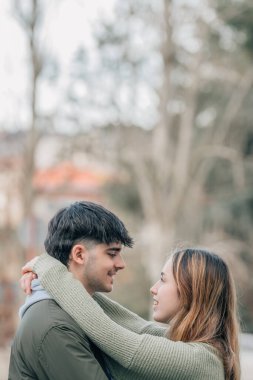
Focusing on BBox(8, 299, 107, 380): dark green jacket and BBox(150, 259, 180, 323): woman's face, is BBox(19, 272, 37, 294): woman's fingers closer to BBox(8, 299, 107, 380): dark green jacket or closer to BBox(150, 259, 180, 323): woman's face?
BBox(8, 299, 107, 380): dark green jacket

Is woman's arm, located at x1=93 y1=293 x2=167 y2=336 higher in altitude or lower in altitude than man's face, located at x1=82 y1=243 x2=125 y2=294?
lower

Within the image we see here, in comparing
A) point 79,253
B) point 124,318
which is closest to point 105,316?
point 79,253

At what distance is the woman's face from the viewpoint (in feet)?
10.2

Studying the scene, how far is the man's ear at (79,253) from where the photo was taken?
2.95 m

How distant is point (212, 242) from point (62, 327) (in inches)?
743

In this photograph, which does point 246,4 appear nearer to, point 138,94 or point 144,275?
point 138,94

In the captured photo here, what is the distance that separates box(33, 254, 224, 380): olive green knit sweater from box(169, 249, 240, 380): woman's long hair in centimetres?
9

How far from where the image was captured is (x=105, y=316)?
2852 millimetres

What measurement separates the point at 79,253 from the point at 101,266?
10 cm

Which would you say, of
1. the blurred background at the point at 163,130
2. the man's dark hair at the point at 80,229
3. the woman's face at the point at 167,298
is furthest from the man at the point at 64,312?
the blurred background at the point at 163,130

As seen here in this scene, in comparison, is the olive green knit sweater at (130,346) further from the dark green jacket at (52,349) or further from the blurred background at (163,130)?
the blurred background at (163,130)

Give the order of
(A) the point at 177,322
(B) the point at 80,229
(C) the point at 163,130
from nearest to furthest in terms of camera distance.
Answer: (B) the point at 80,229 < (A) the point at 177,322 < (C) the point at 163,130

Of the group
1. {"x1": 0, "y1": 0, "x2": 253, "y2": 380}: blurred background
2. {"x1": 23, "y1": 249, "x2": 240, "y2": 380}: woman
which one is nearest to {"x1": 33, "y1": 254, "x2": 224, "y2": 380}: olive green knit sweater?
{"x1": 23, "y1": 249, "x2": 240, "y2": 380}: woman

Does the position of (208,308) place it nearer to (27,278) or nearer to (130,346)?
(130,346)
